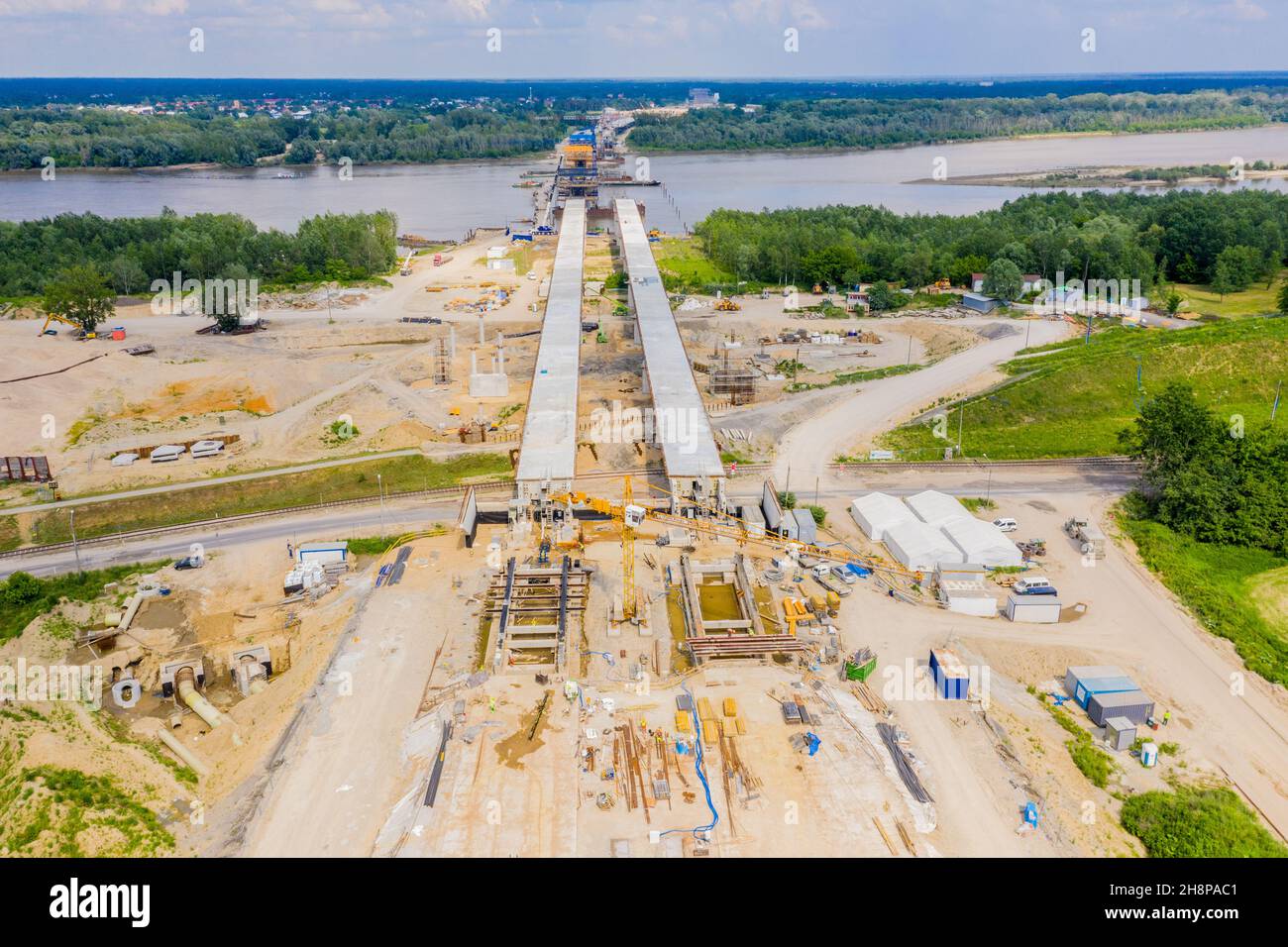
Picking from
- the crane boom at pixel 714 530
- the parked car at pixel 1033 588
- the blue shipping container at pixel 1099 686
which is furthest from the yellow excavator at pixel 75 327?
the blue shipping container at pixel 1099 686

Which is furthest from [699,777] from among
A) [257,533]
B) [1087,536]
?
[257,533]

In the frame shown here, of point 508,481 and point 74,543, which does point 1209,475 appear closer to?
point 508,481

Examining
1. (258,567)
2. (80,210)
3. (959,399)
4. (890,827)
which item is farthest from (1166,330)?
(80,210)

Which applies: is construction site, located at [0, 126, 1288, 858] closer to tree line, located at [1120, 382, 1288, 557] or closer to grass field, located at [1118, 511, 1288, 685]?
grass field, located at [1118, 511, 1288, 685]

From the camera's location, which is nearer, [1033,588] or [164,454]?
[1033,588]

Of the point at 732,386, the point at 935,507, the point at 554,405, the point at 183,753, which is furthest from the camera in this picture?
the point at 732,386

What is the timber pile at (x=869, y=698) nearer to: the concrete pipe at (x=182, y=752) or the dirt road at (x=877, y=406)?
the dirt road at (x=877, y=406)
